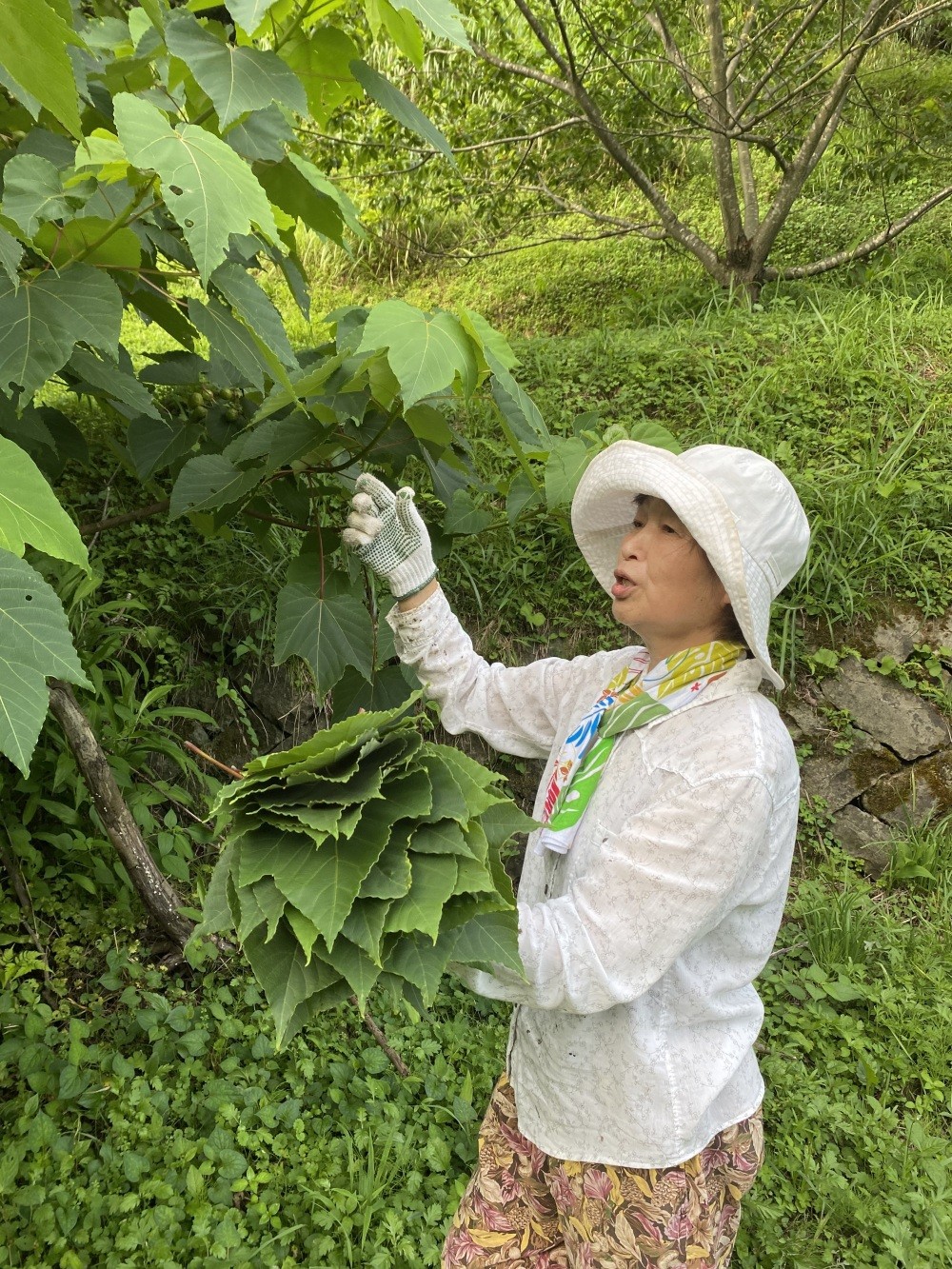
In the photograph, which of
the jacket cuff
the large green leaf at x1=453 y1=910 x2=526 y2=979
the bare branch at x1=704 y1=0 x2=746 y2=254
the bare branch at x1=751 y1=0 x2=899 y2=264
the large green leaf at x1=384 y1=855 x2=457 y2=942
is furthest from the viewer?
the bare branch at x1=704 y1=0 x2=746 y2=254

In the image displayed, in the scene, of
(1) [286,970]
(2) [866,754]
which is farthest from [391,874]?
(2) [866,754]

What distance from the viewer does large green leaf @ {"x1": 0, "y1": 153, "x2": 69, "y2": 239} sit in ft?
3.54

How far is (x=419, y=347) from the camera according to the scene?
1308mm

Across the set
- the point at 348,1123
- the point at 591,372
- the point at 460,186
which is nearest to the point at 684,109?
the point at 460,186

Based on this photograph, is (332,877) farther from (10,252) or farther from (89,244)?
(89,244)

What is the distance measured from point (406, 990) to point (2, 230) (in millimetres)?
1023

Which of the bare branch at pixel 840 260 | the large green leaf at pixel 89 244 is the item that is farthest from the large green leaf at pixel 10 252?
A: the bare branch at pixel 840 260

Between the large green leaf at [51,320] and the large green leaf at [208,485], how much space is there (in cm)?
52

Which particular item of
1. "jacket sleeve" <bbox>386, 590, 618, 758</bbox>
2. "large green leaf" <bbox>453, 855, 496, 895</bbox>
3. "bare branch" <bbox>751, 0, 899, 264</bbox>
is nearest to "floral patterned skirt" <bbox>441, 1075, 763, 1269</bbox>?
"jacket sleeve" <bbox>386, 590, 618, 758</bbox>

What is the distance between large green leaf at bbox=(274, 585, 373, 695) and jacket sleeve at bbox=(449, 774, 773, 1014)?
2.23 feet

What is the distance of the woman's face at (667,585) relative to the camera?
147 centimetres

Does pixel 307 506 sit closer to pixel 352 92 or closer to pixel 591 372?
pixel 352 92

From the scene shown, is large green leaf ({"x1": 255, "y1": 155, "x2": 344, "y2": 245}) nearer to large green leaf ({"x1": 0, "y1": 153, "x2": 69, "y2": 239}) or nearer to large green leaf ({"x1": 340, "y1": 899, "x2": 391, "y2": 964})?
large green leaf ({"x1": 0, "y1": 153, "x2": 69, "y2": 239})

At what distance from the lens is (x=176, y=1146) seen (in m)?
2.20
